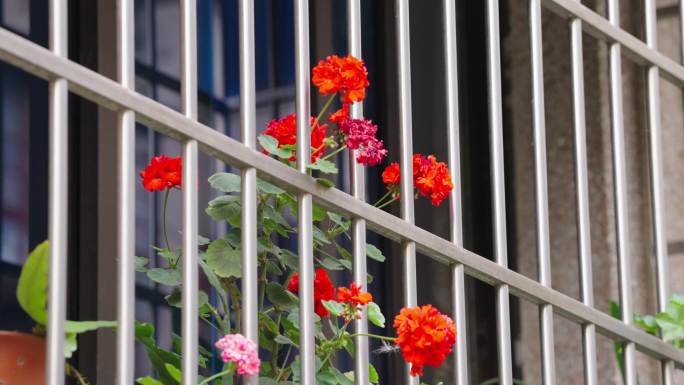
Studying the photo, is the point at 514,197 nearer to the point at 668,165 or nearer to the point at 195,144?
the point at 668,165

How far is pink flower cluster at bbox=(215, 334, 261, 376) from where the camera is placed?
1634 mm

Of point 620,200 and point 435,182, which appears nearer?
point 435,182

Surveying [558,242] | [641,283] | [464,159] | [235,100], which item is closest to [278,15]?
[235,100]

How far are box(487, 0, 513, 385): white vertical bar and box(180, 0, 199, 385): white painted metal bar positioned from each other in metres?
0.60

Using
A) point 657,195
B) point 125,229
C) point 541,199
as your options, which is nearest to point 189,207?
point 125,229

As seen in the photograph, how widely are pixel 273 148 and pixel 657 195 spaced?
2.84ft

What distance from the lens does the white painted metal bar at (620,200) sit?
7.55ft

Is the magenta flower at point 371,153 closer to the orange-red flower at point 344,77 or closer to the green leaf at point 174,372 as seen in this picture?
the orange-red flower at point 344,77

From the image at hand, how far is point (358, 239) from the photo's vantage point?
6.15ft

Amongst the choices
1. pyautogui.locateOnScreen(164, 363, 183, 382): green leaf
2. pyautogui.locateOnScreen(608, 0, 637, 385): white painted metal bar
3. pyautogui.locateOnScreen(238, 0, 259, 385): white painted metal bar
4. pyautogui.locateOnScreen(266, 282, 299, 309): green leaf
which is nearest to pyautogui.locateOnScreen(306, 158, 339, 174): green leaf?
pyautogui.locateOnScreen(238, 0, 259, 385): white painted metal bar

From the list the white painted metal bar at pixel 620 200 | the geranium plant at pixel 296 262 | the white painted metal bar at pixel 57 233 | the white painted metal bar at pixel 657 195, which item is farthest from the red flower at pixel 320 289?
the white painted metal bar at pixel 657 195

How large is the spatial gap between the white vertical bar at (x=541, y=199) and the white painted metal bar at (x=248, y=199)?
23.5 inches

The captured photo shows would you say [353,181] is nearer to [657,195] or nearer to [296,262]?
[296,262]

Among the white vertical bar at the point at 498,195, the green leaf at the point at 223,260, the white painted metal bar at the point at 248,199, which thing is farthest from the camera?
the white vertical bar at the point at 498,195
